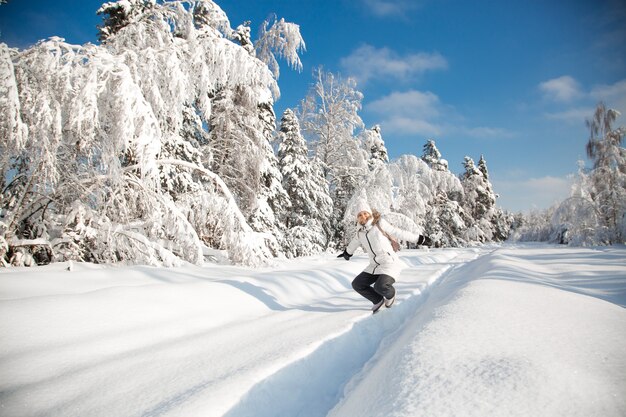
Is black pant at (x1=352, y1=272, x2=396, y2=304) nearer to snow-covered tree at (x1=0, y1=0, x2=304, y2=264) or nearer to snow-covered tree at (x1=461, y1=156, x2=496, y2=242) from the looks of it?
snow-covered tree at (x1=0, y1=0, x2=304, y2=264)

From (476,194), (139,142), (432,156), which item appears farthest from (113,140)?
(476,194)

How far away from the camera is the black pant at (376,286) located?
435 cm

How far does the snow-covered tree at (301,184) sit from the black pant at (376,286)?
11301 mm

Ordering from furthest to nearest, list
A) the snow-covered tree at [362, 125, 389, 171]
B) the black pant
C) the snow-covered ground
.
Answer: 1. the snow-covered tree at [362, 125, 389, 171]
2. the black pant
3. the snow-covered ground

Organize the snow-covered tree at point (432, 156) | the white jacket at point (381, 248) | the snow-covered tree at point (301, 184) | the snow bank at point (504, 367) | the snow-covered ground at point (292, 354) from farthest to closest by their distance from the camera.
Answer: the snow-covered tree at point (432, 156), the snow-covered tree at point (301, 184), the white jacket at point (381, 248), the snow-covered ground at point (292, 354), the snow bank at point (504, 367)

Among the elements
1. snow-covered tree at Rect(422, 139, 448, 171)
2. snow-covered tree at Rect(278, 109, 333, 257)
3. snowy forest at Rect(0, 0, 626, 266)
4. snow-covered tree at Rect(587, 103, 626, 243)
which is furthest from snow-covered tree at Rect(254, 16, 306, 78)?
snow-covered tree at Rect(422, 139, 448, 171)

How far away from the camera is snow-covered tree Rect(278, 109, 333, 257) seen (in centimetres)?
1689

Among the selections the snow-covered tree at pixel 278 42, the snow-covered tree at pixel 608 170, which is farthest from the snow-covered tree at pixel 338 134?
the snow-covered tree at pixel 608 170

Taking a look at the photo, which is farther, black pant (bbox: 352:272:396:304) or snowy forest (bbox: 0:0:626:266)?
snowy forest (bbox: 0:0:626:266)

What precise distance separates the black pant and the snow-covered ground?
0.23 meters

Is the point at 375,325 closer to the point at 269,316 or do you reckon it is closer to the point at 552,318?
the point at 269,316

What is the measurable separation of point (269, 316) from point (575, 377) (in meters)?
3.31

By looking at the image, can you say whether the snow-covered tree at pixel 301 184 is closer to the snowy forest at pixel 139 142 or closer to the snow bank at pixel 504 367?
the snowy forest at pixel 139 142

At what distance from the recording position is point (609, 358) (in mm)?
1883
